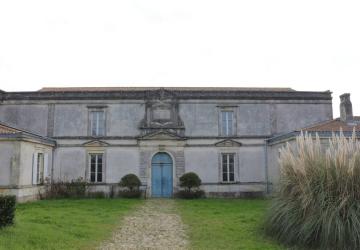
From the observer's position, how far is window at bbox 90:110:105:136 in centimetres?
2152

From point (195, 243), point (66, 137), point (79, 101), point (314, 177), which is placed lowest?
point (195, 243)

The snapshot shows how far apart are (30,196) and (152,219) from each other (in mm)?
8141

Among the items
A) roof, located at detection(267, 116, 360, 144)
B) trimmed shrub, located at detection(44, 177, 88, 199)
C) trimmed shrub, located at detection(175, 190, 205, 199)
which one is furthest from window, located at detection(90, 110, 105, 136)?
roof, located at detection(267, 116, 360, 144)

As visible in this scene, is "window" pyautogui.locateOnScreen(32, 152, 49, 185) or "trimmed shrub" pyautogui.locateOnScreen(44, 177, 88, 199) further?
"trimmed shrub" pyautogui.locateOnScreen(44, 177, 88, 199)

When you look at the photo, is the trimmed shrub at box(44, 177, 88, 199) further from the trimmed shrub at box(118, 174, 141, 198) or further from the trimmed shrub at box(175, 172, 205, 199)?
the trimmed shrub at box(175, 172, 205, 199)

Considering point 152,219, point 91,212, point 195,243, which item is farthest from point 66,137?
point 195,243

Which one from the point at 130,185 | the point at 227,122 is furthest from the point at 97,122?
the point at 227,122

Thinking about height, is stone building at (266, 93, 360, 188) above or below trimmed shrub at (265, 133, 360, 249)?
above

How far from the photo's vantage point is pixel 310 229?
7.23m

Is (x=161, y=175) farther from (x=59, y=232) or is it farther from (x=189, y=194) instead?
(x=59, y=232)

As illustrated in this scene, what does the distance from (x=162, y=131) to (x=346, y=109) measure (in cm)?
954

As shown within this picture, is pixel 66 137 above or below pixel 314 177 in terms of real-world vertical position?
above

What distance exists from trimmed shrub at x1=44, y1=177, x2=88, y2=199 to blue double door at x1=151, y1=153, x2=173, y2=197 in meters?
3.63

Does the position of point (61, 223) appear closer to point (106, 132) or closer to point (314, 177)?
point (314, 177)
